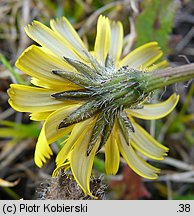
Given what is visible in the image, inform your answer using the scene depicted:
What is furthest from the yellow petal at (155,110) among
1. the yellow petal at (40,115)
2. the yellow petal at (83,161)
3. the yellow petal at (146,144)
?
the yellow petal at (40,115)

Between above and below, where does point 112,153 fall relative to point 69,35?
below

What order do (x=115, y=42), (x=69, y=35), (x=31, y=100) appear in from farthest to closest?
(x=115, y=42) → (x=69, y=35) → (x=31, y=100)

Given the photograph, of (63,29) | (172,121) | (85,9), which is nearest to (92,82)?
(63,29)

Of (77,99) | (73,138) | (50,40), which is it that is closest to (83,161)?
(73,138)

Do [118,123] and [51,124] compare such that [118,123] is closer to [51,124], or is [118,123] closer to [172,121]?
[51,124]

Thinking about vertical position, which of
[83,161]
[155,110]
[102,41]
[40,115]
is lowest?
[83,161]

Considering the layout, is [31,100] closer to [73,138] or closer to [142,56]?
[73,138]
